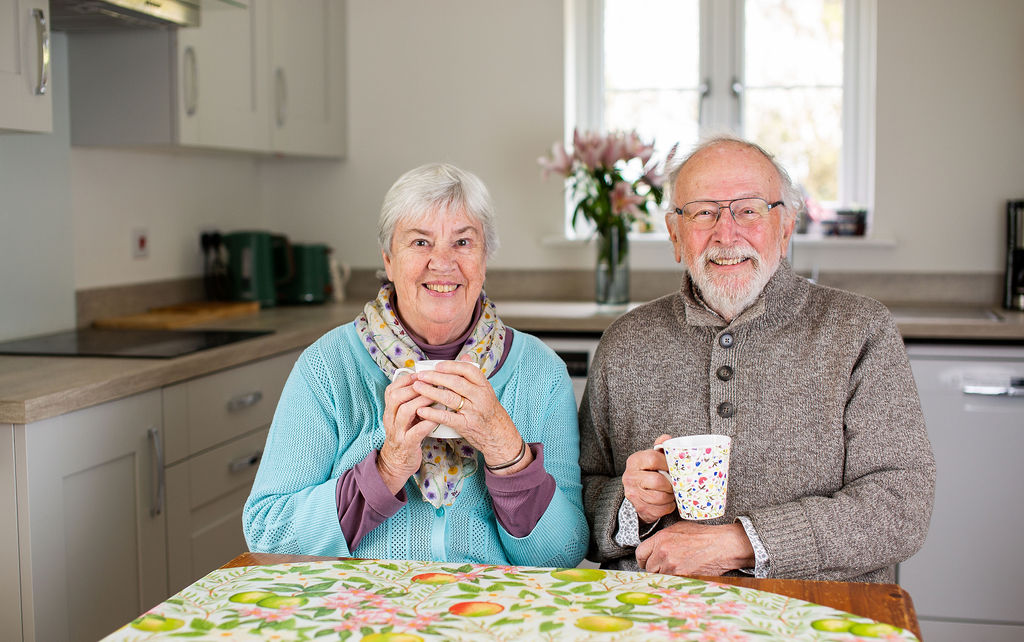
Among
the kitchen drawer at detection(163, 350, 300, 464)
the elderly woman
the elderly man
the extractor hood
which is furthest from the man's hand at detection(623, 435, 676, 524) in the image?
the extractor hood

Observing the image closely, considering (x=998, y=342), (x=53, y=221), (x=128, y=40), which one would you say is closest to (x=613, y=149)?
(x=998, y=342)

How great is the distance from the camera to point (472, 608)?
106 centimetres

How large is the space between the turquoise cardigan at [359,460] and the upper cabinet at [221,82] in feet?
4.88

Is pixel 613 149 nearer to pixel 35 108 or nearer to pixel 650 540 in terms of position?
pixel 35 108

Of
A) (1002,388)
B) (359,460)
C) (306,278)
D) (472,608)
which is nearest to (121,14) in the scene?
(306,278)

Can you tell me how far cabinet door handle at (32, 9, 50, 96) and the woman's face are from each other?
109 cm

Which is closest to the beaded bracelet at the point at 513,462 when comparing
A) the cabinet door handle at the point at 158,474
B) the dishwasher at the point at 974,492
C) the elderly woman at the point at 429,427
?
the elderly woman at the point at 429,427

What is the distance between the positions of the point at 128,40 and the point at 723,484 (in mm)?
2262

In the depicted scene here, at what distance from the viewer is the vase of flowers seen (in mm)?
3203

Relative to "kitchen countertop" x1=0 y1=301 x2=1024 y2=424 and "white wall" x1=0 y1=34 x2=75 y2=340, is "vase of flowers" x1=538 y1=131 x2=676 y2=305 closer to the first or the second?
"kitchen countertop" x1=0 y1=301 x2=1024 y2=424

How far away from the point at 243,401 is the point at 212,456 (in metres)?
0.18

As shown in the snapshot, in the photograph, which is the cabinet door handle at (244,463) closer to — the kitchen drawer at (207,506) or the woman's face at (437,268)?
the kitchen drawer at (207,506)

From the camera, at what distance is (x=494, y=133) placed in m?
3.68

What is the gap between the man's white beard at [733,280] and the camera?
1644 millimetres
